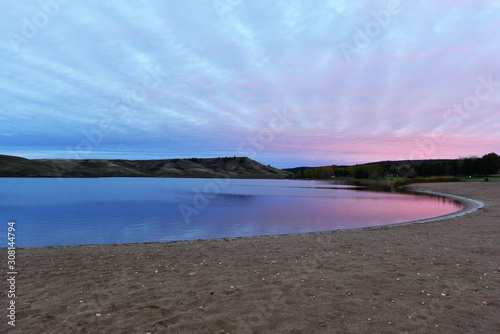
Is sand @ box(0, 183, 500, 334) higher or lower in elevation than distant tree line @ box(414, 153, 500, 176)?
lower

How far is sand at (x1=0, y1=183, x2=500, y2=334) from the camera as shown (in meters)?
6.21

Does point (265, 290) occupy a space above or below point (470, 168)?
below

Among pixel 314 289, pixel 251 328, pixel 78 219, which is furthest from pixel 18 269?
pixel 78 219

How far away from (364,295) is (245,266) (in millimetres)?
4325

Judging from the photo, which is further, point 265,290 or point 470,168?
point 470,168

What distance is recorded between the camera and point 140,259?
12234 millimetres

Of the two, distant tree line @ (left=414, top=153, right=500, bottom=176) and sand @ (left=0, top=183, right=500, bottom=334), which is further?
distant tree line @ (left=414, top=153, right=500, bottom=176)

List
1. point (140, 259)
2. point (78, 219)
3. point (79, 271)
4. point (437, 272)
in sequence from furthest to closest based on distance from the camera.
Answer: point (78, 219), point (140, 259), point (79, 271), point (437, 272)

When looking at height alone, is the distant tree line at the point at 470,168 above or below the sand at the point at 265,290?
above

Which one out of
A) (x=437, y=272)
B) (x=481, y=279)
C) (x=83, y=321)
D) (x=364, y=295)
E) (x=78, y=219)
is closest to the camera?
(x=83, y=321)

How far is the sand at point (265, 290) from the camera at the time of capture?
6207 mm

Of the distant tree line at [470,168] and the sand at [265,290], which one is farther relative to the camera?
the distant tree line at [470,168]

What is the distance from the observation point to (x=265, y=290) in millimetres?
8148

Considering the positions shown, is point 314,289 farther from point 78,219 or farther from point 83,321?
point 78,219
